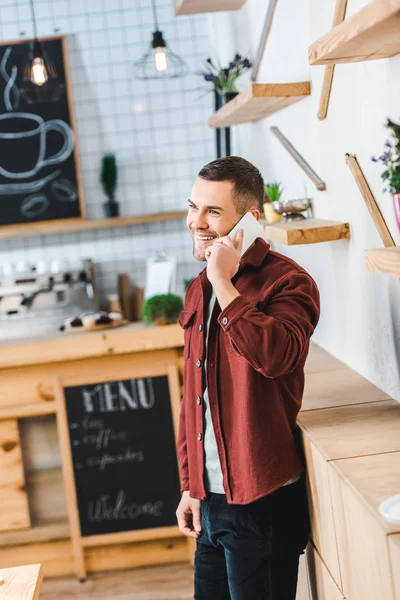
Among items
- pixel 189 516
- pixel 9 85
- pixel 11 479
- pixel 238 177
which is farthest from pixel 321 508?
pixel 9 85

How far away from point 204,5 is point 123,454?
6.87ft

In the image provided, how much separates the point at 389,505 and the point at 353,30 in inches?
34.2

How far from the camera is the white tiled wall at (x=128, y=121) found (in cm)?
484

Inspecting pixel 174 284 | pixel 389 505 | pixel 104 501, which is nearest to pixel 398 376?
pixel 389 505

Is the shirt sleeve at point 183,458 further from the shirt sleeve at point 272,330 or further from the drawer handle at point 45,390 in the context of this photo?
the drawer handle at point 45,390

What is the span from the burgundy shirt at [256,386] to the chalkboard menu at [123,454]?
1.68 metres

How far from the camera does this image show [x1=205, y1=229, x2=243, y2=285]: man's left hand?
1.78 m

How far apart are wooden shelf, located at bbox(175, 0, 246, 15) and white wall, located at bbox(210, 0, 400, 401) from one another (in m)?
0.18

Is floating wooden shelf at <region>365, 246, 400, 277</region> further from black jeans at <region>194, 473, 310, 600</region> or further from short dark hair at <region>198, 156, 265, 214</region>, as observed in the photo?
black jeans at <region>194, 473, 310, 600</region>

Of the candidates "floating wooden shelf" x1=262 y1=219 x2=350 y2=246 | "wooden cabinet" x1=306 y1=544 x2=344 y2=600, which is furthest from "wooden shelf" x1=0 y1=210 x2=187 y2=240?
"wooden cabinet" x1=306 y1=544 x2=344 y2=600

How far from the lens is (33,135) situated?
4887mm

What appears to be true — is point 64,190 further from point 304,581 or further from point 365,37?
point 365,37

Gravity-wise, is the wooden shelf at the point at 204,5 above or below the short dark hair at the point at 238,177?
above

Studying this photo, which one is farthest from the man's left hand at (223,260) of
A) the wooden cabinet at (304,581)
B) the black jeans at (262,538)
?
the wooden cabinet at (304,581)
